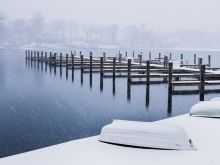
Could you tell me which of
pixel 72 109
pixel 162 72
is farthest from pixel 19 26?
pixel 72 109

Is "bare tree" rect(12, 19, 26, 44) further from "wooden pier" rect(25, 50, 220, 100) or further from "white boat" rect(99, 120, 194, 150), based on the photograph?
"white boat" rect(99, 120, 194, 150)

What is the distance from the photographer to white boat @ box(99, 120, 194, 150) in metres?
5.93

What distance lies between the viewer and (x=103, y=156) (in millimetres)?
5551

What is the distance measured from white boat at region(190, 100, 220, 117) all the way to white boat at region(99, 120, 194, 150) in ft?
8.65

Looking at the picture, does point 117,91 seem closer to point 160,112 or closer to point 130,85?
point 130,85

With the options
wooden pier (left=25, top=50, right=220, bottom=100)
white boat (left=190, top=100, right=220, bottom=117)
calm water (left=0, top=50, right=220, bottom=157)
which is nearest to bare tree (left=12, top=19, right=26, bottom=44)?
wooden pier (left=25, top=50, right=220, bottom=100)

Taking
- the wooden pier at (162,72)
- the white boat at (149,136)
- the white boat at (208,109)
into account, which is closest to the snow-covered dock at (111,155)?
the white boat at (149,136)

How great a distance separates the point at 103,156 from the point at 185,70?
17995 mm

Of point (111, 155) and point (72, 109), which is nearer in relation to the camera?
point (111, 155)

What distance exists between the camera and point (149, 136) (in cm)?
598

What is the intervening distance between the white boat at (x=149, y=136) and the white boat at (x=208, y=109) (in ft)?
8.65

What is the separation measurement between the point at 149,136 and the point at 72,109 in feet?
26.5

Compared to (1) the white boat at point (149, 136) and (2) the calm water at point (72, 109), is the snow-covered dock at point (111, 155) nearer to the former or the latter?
(1) the white boat at point (149, 136)

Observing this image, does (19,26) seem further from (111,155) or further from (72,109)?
(111,155)
